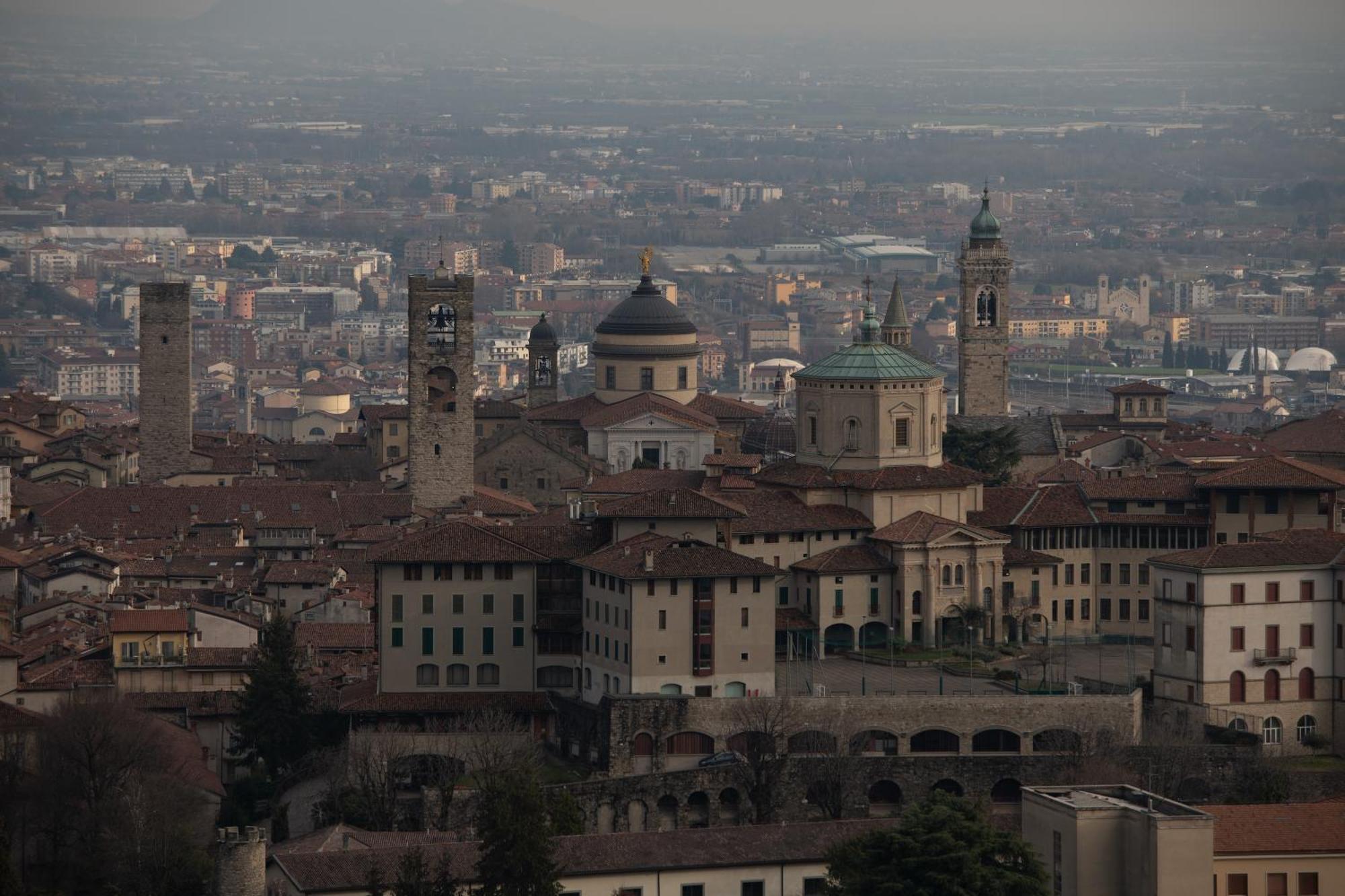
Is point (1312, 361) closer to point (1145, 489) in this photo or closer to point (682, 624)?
point (1145, 489)

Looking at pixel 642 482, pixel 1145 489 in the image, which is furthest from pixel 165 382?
pixel 1145 489

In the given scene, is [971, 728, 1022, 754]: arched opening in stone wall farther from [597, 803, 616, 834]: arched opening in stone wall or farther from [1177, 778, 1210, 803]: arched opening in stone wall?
[597, 803, 616, 834]: arched opening in stone wall

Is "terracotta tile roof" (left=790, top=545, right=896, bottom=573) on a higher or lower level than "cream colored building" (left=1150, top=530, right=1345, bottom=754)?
higher

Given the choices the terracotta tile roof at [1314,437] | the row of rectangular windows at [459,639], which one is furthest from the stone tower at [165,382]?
the row of rectangular windows at [459,639]

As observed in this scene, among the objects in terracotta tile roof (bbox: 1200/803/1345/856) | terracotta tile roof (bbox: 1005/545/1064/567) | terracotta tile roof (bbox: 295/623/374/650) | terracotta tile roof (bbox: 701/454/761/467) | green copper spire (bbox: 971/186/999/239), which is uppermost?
green copper spire (bbox: 971/186/999/239)

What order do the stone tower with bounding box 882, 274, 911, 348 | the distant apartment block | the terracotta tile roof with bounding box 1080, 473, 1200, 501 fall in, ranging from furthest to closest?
the distant apartment block < the stone tower with bounding box 882, 274, 911, 348 < the terracotta tile roof with bounding box 1080, 473, 1200, 501

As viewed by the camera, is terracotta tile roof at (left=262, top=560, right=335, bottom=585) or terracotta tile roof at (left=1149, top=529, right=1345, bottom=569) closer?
terracotta tile roof at (left=1149, top=529, right=1345, bottom=569)

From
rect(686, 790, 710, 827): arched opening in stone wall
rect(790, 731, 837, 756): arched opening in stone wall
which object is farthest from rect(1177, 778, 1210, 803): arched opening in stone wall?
rect(686, 790, 710, 827): arched opening in stone wall

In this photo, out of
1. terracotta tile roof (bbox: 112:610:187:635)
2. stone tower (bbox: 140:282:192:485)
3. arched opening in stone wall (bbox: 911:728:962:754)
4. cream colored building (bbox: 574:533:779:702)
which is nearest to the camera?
arched opening in stone wall (bbox: 911:728:962:754)
